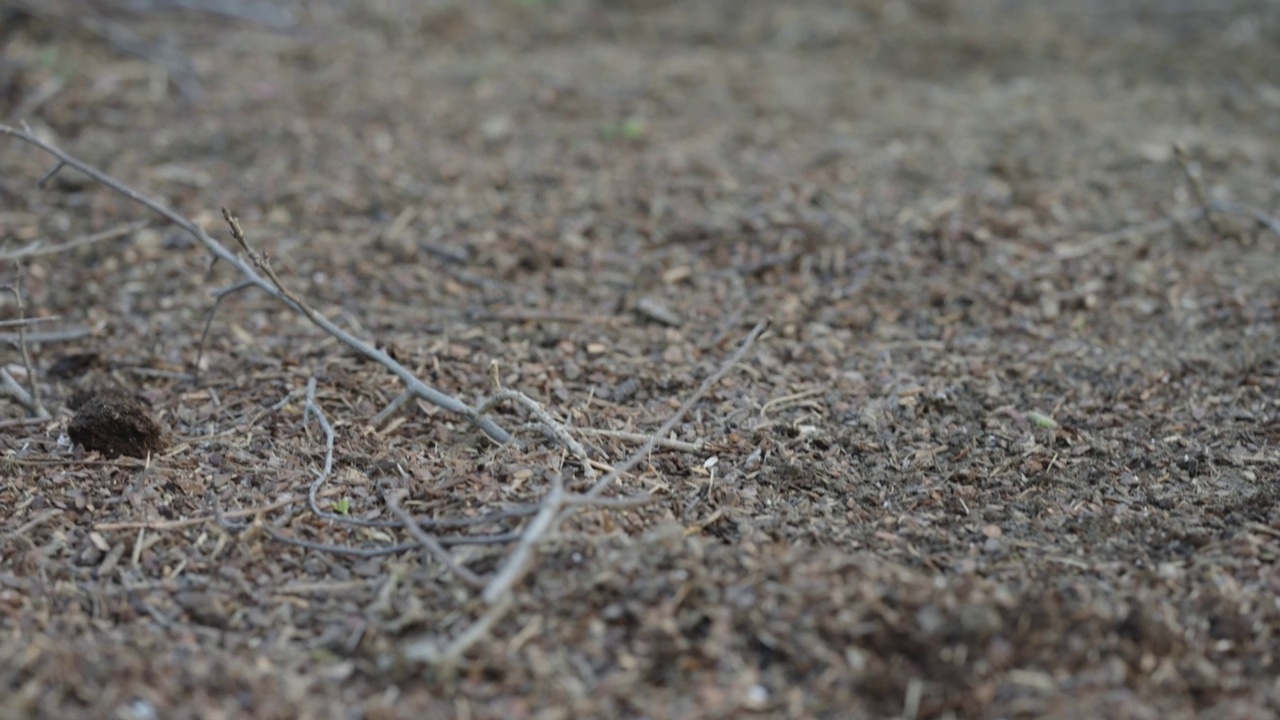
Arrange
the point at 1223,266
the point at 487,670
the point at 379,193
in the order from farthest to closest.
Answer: the point at 379,193 → the point at 1223,266 → the point at 487,670

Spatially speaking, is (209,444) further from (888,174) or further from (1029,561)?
(888,174)

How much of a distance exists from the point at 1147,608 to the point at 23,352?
8.13 feet

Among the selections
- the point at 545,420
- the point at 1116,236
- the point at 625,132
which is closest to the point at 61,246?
the point at 545,420

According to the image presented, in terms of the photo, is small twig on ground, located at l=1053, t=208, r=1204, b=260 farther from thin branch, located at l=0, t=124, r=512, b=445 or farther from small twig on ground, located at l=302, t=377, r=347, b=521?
small twig on ground, located at l=302, t=377, r=347, b=521

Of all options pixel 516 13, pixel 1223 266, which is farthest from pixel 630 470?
pixel 516 13

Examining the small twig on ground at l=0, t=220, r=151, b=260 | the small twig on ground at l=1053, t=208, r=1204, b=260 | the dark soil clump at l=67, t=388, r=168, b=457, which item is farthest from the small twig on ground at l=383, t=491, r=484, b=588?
the small twig on ground at l=1053, t=208, r=1204, b=260

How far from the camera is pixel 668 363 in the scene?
3.17 m

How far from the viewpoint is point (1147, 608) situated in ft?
6.91

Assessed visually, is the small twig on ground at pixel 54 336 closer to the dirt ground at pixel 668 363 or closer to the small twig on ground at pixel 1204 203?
the dirt ground at pixel 668 363

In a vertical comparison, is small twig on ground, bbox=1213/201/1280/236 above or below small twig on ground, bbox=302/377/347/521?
above

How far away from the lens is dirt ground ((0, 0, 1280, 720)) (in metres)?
2.02

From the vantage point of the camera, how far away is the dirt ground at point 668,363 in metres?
2.02

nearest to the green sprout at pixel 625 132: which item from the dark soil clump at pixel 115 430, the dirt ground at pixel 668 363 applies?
the dirt ground at pixel 668 363

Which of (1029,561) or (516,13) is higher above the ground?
(516,13)
